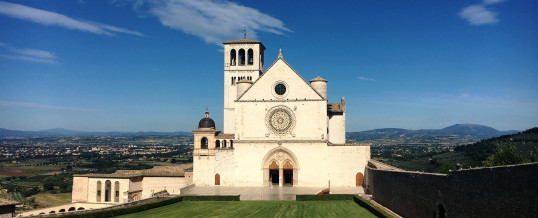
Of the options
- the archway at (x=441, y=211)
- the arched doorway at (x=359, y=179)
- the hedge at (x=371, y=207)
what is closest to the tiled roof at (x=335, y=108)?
the arched doorway at (x=359, y=179)

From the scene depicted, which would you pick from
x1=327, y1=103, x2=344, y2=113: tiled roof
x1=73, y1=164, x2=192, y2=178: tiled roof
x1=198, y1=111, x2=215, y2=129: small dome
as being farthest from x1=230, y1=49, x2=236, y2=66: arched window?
x1=73, y1=164, x2=192, y2=178: tiled roof

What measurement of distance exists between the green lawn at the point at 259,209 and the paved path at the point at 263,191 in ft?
7.52

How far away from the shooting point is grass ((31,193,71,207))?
212 feet

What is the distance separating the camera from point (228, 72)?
174 feet

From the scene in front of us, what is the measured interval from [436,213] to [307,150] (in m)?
25.3

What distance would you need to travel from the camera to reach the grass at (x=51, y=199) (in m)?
64.6

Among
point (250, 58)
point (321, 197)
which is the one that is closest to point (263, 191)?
point (321, 197)

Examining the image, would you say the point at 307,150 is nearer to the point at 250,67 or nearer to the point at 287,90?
the point at 287,90

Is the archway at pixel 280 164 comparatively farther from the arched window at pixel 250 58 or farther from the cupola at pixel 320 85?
the arched window at pixel 250 58

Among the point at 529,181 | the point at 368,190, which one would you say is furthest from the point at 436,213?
the point at 368,190

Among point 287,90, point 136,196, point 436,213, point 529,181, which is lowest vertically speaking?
point 136,196

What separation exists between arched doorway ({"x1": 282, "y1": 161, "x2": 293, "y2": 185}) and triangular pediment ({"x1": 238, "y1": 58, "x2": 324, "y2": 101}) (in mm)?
6712

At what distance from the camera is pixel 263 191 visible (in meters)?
39.4

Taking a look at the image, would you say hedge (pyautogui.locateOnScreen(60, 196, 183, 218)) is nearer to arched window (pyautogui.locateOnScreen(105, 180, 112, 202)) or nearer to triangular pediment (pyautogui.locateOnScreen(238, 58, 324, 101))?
arched window (pyautogui.locateOnScreen(105, 180, 112, 202))
